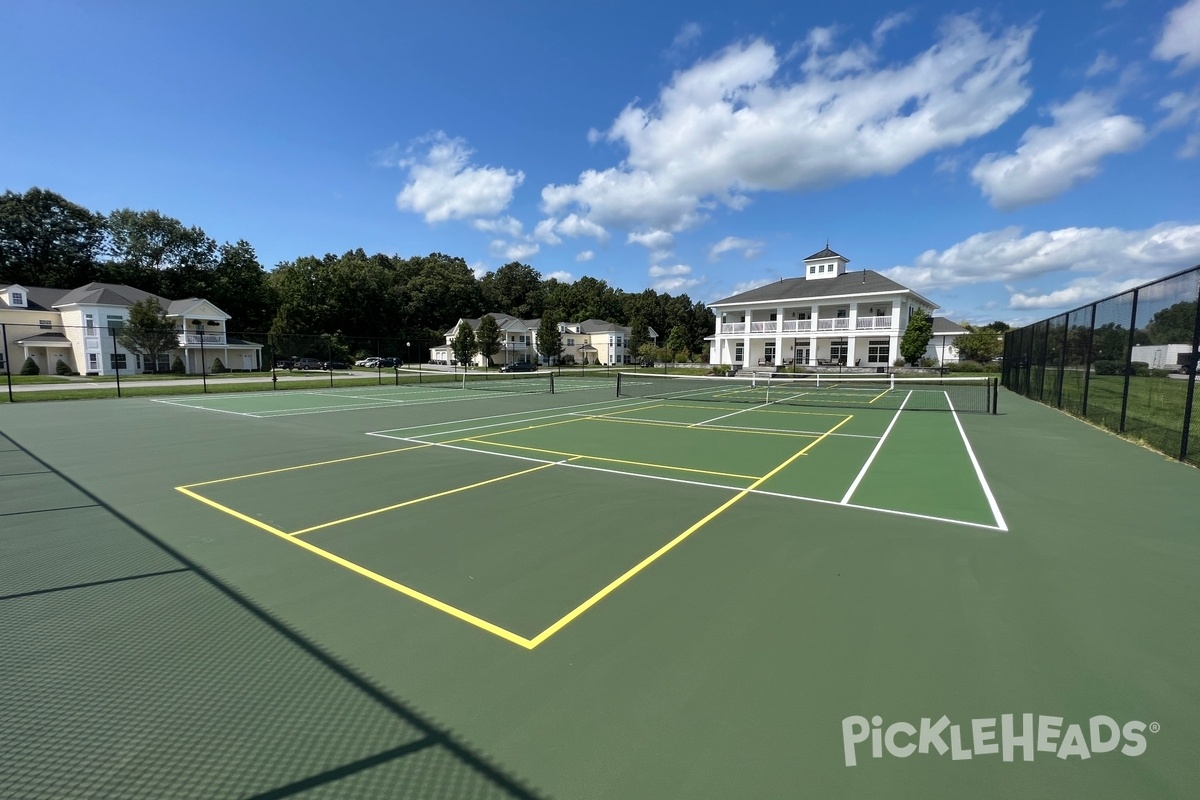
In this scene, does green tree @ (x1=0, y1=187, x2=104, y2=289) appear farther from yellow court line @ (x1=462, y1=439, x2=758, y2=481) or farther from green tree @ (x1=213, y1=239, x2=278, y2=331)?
yellow court line @ (x1=462, y1=439, x2=758, y2=481)

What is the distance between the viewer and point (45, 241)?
62.3 meters

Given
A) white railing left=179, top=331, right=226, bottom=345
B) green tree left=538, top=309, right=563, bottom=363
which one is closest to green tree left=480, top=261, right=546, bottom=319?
green tree left=538, top=309, right=563, bottom=363

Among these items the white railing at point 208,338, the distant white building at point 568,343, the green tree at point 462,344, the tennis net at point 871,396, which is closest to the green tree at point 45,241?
the white railing at point 208,338

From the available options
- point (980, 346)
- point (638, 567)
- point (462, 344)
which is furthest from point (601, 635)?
point (980, 346)

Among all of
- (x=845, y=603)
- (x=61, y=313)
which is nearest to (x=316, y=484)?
(x=845, y=603)

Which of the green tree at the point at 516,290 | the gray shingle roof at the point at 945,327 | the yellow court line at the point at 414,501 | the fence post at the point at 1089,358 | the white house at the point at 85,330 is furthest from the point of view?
the green tree at the point at 516,290

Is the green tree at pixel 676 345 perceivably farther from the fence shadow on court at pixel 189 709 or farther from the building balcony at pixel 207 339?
the fence shadow on court at pixel 189 709

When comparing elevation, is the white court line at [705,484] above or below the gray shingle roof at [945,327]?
below

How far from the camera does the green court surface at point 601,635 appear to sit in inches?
100

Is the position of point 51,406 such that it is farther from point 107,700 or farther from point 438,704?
point 438,704

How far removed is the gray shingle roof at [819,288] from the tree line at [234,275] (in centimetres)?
1994

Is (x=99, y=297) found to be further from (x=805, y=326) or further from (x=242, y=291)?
(x=805, y=326)

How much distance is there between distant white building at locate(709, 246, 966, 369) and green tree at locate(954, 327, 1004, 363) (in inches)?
83.1

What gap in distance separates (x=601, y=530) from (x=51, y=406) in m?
26.6
